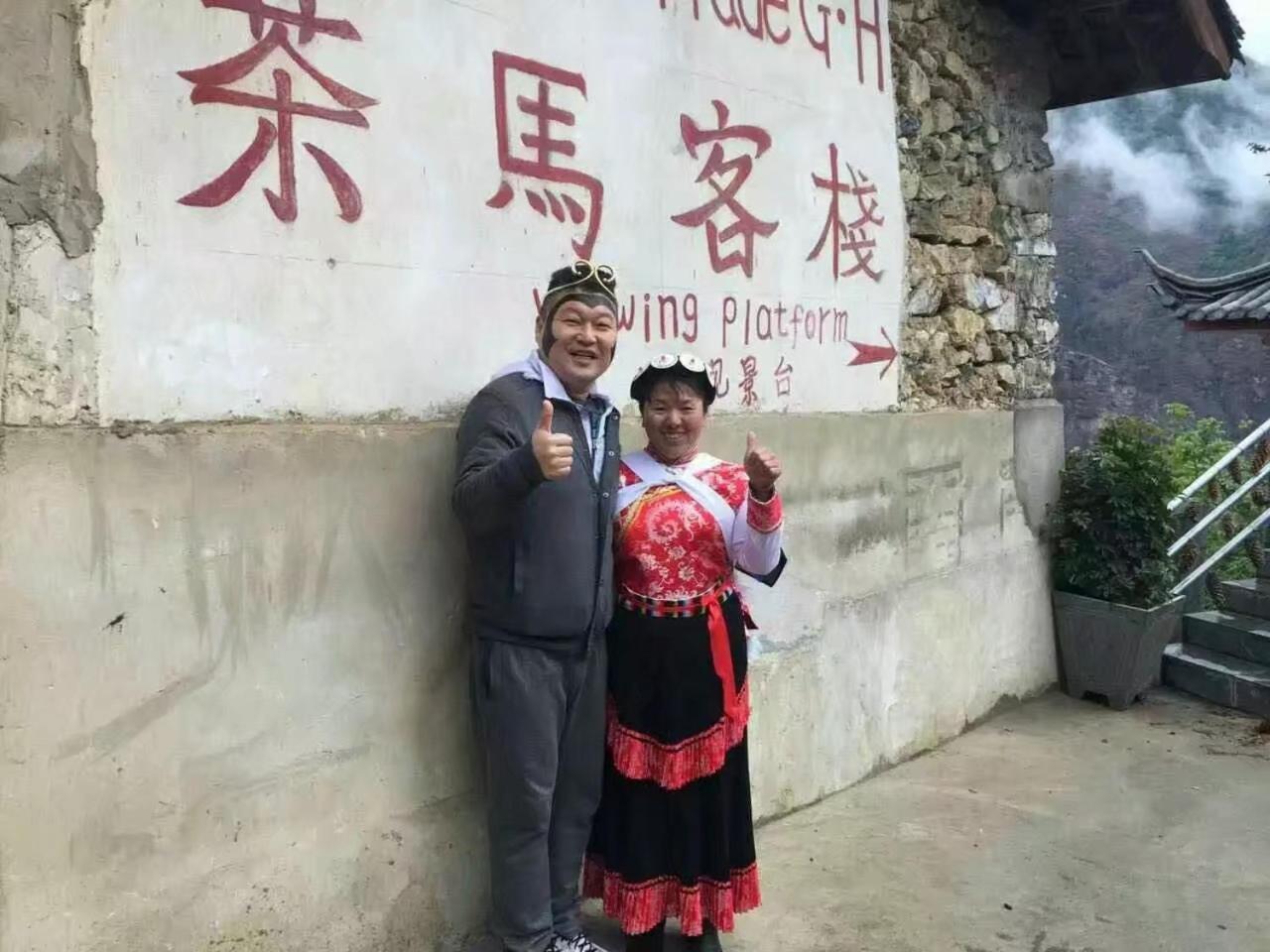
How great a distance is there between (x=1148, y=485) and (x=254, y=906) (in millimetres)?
4523

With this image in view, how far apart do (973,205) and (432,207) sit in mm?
3045

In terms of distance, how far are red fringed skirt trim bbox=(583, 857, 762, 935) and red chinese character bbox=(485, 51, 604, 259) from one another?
1750 millimetres

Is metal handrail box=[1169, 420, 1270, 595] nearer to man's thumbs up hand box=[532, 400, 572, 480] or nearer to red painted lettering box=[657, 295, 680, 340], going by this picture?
red painted lettering box=[657, 295, 680, 340]

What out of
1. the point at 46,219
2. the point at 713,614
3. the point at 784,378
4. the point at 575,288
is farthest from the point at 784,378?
the point at 46,219

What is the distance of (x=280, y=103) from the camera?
2.36m

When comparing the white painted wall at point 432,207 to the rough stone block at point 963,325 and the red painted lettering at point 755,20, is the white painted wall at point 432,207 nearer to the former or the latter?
the red painted lettering at point 755,20

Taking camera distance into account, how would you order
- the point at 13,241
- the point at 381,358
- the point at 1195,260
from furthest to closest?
the point at 1195,260 < the point at 381,358 < the point at 13,241

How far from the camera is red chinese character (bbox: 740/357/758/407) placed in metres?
3.59

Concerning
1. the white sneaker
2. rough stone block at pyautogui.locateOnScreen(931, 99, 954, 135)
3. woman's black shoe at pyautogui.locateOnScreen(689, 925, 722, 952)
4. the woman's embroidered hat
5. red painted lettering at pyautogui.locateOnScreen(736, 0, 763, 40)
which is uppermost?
red painted lettering at pyautogui.locateOnScreen(736, 0, 763, 40)

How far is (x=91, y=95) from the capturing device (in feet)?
6.82

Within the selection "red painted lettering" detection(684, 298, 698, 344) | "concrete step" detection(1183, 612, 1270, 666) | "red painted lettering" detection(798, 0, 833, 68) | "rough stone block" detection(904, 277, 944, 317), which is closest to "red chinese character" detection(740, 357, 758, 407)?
"red painted lettering" detection(684, 298, 698, 344)

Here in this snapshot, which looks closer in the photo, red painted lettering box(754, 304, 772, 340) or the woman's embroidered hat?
the woman's embroidered hat

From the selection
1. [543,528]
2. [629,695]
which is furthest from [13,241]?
[629,695]

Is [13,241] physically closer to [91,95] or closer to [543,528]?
[91,95]
